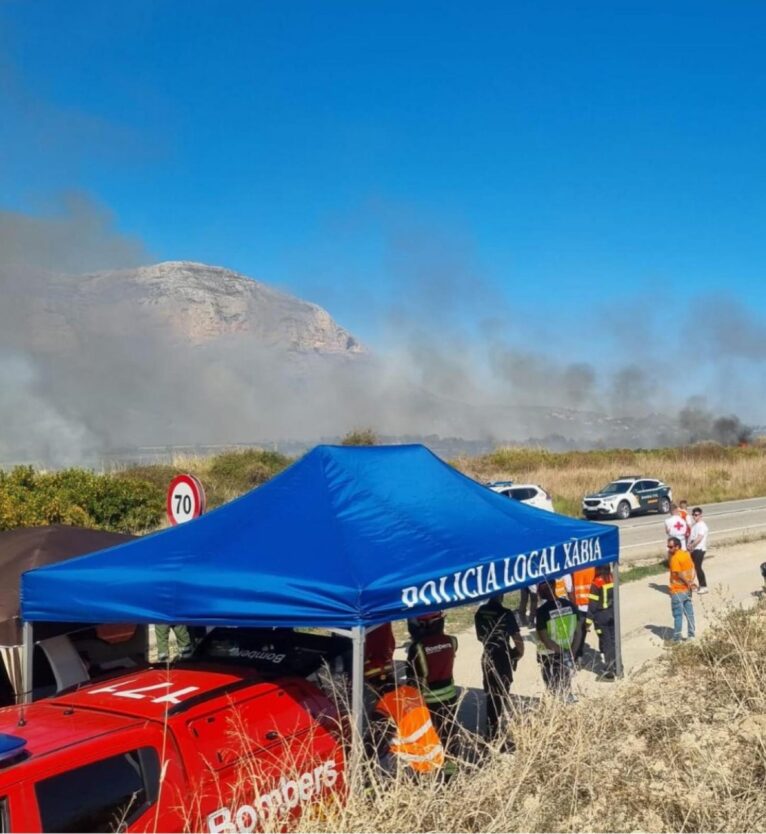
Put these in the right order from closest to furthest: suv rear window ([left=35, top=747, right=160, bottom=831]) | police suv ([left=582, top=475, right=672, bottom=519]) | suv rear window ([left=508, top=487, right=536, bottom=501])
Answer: suv rear window ([left=35, top=747, right=160, bottom=831])
suv rear window ([left=508, top=487, right=536, bottom=501])
police suv ([left=582, top=475, right=672, bottom=519])

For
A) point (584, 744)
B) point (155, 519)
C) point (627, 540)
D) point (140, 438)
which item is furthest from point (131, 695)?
point (140, 438)

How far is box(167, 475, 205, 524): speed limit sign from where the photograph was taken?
853 cm

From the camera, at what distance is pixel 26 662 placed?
21.9ft

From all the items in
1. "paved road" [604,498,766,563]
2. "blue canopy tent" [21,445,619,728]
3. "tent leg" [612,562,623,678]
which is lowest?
"paved road" [604,498,766,563]

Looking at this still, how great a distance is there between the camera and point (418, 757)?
531 centimetres

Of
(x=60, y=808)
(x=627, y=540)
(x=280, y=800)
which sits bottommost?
(x=627, y=540)

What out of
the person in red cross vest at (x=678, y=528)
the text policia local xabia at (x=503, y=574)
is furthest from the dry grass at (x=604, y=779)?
the person in red cross vest at (x=678, y=528)

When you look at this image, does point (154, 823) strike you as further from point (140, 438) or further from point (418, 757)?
point (140, 438)

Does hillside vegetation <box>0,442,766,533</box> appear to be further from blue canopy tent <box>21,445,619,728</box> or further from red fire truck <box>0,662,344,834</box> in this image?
red fire truck <box>0,662,344,834</box>

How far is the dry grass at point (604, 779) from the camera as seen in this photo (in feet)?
12.9

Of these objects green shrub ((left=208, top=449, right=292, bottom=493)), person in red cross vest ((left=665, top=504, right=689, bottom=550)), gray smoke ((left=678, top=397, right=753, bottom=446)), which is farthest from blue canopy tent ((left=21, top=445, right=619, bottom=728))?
gray smoke ((left=678, top=397, right=753, bottom=446))

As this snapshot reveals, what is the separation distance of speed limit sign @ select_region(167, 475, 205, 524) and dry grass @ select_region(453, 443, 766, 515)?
26995 millimetres

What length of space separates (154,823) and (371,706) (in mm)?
2274

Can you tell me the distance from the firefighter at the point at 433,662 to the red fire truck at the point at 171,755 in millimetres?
1174
